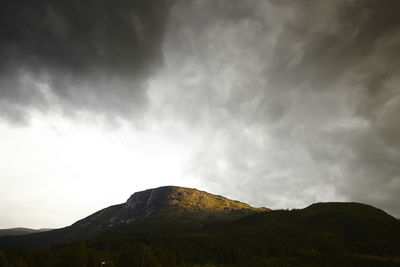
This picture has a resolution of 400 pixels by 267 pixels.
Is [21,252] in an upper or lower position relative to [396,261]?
lower

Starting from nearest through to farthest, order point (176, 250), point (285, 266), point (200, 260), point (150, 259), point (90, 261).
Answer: point (90, 261), point (150, 259), point (285, 266), point (200, 260), point (176, 250)

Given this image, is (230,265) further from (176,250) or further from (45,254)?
(45,254)

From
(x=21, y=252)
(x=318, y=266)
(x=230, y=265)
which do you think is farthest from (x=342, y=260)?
(x=21, y=252)

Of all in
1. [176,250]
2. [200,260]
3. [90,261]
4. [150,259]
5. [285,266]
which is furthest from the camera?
[176,250]

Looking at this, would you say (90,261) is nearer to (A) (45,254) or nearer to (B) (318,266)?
(A) (45,254)

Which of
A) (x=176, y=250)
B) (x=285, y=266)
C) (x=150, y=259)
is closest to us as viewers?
(x=150, y=259)

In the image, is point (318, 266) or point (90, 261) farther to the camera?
point (318, 266)

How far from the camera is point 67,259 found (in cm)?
14550

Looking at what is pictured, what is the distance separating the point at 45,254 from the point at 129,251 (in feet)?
173

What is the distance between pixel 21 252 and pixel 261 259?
530 ft

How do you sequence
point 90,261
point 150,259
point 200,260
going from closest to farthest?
point 90,261 → point 150,259 → point 200,260

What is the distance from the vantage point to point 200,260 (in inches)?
7224

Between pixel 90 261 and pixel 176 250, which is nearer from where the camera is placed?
pixel 90 261

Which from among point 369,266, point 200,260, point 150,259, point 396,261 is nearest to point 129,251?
point 150,259
